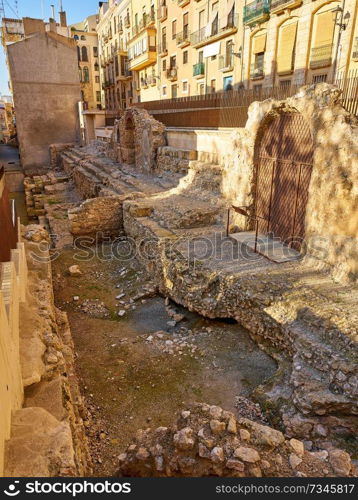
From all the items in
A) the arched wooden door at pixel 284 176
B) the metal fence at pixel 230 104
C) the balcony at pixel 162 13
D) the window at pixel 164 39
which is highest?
the balcony at pixel 162 13

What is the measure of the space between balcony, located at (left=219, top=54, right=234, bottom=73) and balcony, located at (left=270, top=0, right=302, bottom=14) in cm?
405

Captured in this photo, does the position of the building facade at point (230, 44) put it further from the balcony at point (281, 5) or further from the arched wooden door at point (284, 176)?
the arched wooden door at point (284, 176)

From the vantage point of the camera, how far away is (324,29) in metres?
14.0

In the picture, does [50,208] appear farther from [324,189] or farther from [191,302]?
[324,189]

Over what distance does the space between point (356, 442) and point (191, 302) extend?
3.73m

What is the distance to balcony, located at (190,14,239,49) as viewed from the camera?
1898 centimetres

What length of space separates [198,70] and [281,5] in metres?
8.63

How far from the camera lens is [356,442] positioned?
4.04 meters

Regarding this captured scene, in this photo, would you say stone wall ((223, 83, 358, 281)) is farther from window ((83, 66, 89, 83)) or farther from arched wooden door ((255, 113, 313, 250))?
window ((83, 66, 89, 83))

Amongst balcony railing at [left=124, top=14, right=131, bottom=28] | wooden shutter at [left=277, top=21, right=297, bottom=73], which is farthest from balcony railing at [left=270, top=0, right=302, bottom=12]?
balcony railing at [left=124, top=14, right=131, bottom=28]

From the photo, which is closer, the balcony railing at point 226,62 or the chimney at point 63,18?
the balcony railing at point 226,62

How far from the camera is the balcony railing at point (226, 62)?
64.9 feet

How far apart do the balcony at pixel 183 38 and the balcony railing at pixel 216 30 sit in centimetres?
90

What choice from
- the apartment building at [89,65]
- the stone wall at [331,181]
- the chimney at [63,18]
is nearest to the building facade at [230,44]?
the chimney at [63,18]
